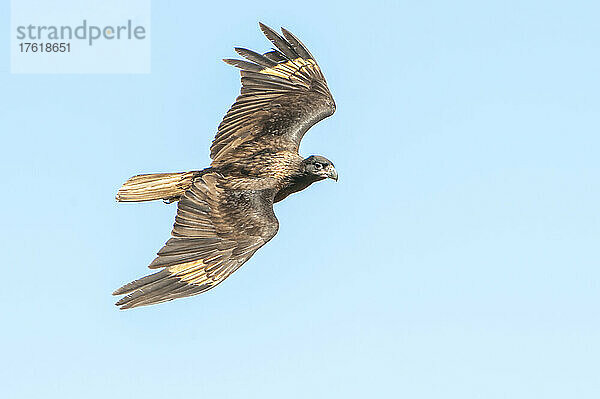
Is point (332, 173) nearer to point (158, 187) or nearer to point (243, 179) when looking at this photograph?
point (243, 179)

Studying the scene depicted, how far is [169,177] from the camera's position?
59.7 ft

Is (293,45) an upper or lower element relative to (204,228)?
upper

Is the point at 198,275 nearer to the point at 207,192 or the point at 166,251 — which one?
the point at 166,251

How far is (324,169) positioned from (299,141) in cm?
158

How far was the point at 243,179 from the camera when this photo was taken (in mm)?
17844

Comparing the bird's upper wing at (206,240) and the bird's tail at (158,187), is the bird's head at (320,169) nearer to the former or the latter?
the bird's upper wing at (206,240)

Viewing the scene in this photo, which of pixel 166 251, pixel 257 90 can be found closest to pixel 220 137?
pixel 257 90

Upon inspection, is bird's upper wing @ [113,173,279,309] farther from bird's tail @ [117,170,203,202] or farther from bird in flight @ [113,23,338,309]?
bird's tail @ [117,170,203,202]

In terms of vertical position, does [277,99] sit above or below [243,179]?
above

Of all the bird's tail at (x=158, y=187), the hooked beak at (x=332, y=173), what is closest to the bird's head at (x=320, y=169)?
the hooked beak at (x=332, y=173)

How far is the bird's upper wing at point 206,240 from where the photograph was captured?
615 inches

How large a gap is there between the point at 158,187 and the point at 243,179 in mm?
1389

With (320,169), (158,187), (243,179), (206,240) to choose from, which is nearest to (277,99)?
(320,169)

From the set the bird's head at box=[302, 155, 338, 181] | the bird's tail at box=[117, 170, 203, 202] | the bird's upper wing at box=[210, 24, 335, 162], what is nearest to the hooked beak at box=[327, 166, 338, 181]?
the bird's head at box=[302, 155, 338, 181]
